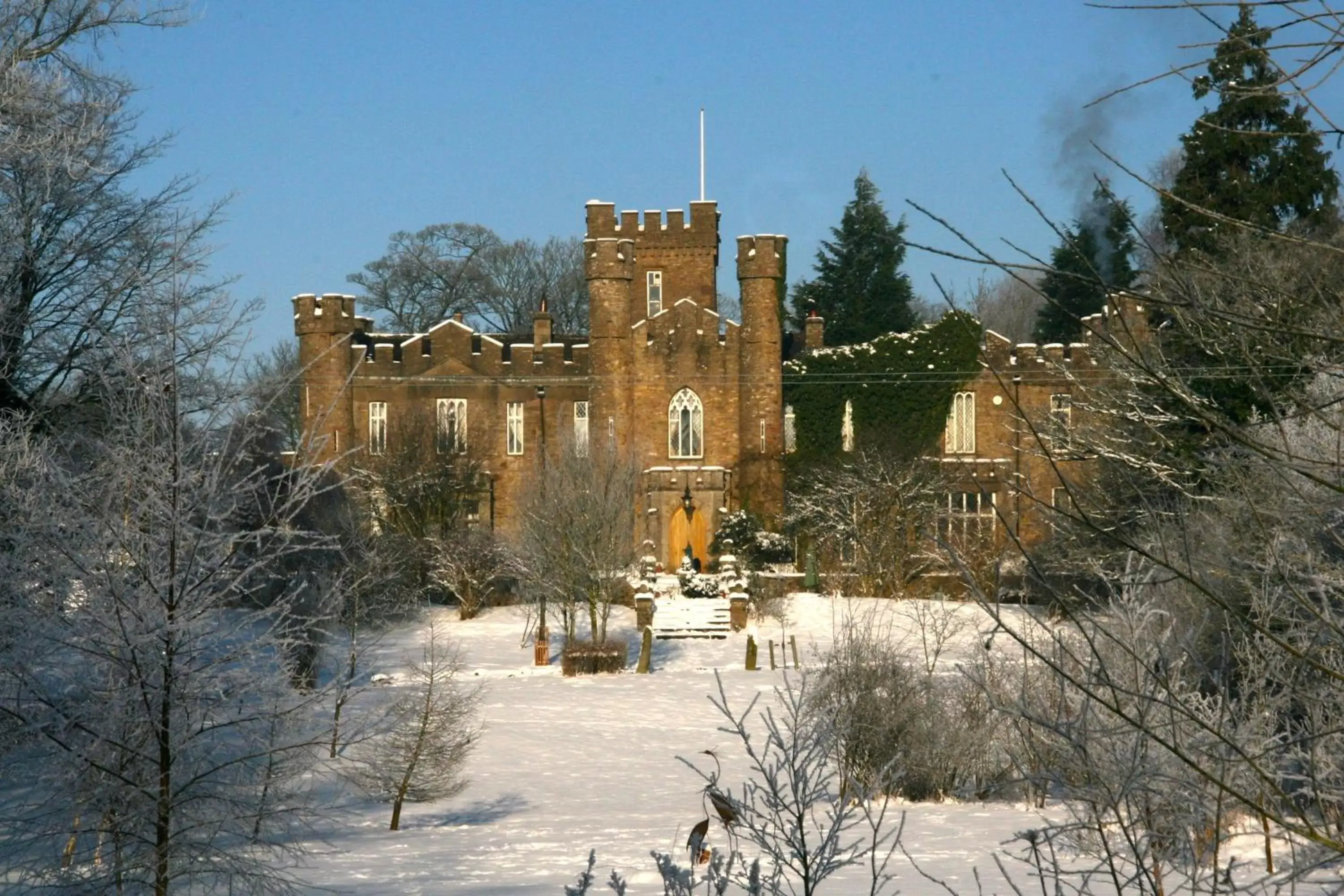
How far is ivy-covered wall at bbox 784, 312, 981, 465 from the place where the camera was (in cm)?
3662

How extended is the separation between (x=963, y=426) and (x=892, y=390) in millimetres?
2309

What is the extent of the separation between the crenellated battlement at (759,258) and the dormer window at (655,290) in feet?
9.92

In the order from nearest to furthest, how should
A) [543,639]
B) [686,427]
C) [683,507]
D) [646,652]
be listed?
[646,652], [543,639], [683,507], [686,427]

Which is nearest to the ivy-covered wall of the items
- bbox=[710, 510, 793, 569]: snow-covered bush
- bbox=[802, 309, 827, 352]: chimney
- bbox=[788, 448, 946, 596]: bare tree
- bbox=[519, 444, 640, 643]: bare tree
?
bbox=[788, 448, 946, 596]: bare tree

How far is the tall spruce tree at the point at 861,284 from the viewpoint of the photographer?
43.7 m

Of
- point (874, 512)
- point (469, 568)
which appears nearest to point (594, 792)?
point (469, 568)

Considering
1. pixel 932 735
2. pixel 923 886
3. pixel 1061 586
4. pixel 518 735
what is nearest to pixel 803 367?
pixel 1061 586

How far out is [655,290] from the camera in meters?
40.2

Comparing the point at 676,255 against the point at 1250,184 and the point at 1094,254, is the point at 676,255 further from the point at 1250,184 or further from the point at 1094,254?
the point at 1094,254

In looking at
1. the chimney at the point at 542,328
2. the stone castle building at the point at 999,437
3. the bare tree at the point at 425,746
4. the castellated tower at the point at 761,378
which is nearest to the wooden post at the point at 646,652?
the stone castle building at the point at 999,437

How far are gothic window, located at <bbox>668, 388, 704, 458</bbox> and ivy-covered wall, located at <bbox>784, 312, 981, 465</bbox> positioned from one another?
2414mm

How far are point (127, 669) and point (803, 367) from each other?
3057 centimetres

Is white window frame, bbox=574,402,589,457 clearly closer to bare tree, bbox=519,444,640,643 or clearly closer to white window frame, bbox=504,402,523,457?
white window frame, bbox=504,402,523,457

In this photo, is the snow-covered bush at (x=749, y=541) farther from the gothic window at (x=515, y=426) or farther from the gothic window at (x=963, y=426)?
the gothic window at (x=515, y=426)
